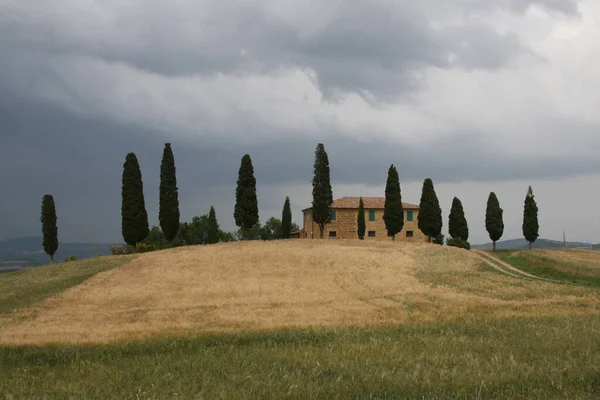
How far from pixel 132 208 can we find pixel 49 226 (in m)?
15.5

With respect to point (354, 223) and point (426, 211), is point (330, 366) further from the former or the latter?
point (354, 223)

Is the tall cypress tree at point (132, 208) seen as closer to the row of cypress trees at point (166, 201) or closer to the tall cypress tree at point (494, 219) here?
the row of cypress trees at point (166, 201)

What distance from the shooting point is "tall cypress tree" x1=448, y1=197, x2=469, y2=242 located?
254 feet

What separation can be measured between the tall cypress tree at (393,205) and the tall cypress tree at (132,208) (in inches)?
1290

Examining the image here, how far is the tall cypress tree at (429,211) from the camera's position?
74562mm

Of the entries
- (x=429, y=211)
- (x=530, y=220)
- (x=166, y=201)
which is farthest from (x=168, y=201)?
(x=530, y=220)

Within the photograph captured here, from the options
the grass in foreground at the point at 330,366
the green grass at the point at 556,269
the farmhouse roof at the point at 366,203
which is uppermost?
the farmhouse roof at the point at 366,203

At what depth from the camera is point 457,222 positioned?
254ft

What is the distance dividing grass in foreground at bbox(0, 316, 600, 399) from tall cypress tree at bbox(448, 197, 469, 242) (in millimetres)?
59931

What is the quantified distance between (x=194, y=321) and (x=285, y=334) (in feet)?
26.5

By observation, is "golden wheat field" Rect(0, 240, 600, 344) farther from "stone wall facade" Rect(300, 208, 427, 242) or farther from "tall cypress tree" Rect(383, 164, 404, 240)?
"stone wall facade" Rect(300, 208, 427, 242)

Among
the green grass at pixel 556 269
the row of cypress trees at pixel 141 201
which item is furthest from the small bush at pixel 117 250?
the green grass at pixel 556 269

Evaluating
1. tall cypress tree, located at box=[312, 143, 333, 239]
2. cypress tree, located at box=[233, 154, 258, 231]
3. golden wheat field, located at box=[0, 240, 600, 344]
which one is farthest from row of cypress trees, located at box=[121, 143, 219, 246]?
tall cypress tree, located at box=[312, 143, 333, 239]

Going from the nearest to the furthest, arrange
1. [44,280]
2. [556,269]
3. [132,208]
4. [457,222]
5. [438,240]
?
[44,280], [556,269], [132,208], [457,222], [438,240]
